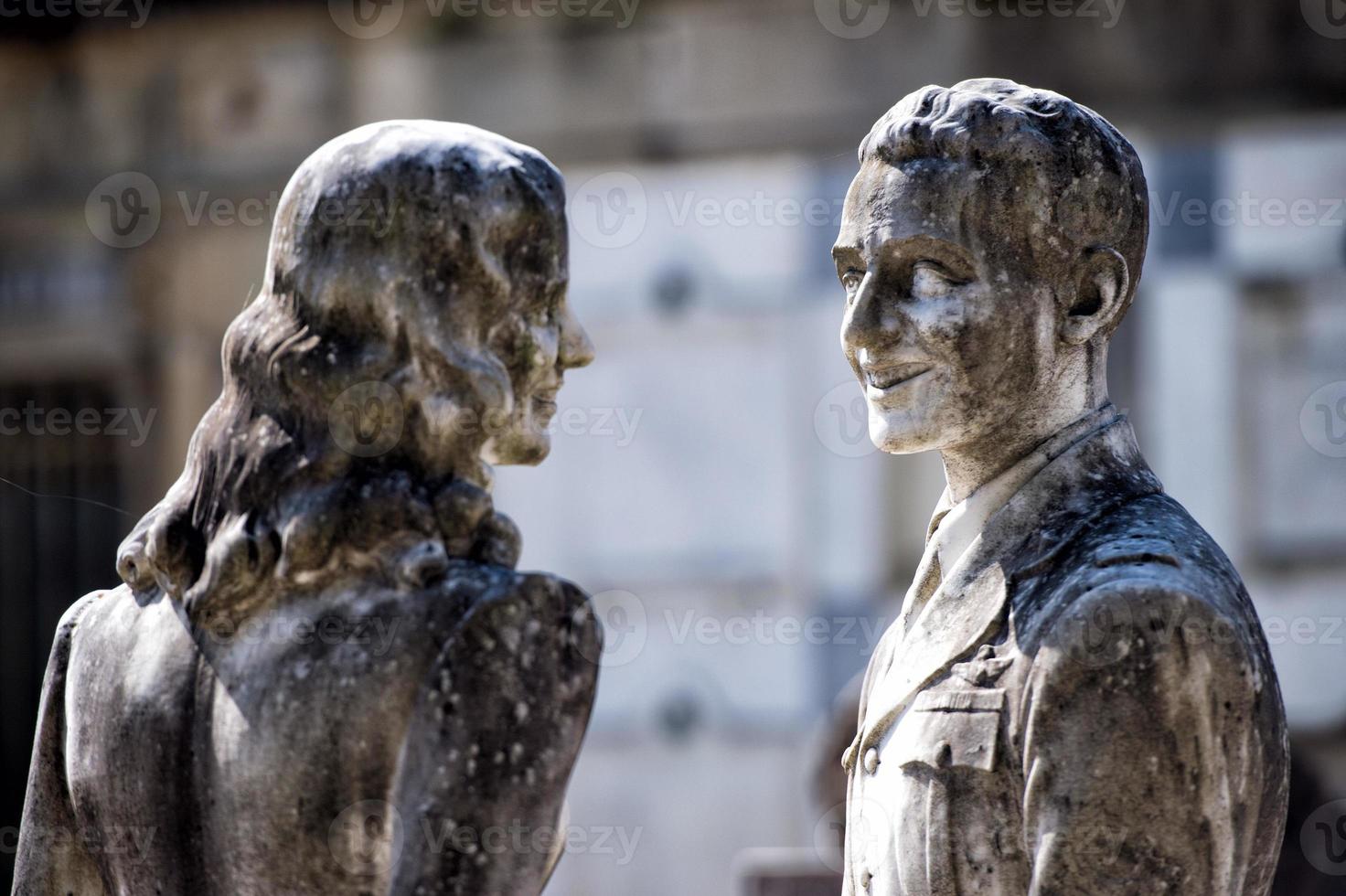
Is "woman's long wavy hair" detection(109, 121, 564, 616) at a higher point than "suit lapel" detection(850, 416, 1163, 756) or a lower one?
higher

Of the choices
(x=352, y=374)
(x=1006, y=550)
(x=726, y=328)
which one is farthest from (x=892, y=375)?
(x=726, y=328)

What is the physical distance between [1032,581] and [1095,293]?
458 millimetres

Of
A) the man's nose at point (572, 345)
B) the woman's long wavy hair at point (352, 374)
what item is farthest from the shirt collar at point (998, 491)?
the woman's long wavy hair at point (352, 374)

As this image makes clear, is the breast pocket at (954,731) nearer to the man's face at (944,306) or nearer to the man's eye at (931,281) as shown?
the man's face at (944,306)

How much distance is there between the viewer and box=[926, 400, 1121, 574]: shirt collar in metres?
3.15

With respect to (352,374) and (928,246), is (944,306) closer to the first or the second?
(928,246)

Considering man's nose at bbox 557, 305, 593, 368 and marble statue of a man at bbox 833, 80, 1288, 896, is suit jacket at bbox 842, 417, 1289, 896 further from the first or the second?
man's nose at bbox 557, 305, 593, 368

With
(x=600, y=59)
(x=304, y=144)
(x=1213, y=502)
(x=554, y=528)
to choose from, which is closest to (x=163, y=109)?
(x=304, y=144)

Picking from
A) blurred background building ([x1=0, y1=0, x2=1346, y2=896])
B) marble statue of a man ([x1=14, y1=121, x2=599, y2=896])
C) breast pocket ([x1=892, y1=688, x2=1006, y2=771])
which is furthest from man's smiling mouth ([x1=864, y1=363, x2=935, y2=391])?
blurred background building ([x1=0, y1=0, x2=1346, y2=896])

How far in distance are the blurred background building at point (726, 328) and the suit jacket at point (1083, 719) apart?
18.0 ft

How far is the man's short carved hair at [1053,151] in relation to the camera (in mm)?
3090

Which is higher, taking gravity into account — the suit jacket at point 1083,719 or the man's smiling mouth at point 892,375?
the man's smiling mouth at point 892,375

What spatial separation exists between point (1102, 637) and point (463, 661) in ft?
2.91

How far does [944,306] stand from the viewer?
123 inches
